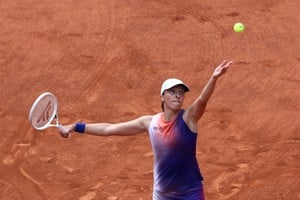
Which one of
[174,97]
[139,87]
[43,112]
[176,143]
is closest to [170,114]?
[174,97]

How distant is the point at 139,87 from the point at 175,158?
635 cm

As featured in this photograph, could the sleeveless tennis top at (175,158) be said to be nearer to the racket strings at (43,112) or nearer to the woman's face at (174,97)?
the woman's face at (174,97)

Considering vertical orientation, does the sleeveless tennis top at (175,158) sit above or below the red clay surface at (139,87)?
below

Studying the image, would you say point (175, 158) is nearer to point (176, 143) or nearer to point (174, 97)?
point (176, 143)

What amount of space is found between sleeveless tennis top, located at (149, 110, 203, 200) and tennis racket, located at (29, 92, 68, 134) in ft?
3.36

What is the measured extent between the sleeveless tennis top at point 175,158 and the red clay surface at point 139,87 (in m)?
3.14

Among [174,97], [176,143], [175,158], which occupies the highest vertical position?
[174,97]

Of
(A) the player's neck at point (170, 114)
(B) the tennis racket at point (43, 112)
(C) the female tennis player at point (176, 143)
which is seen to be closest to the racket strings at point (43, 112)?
(B) the tennis racket at point (43, 112)

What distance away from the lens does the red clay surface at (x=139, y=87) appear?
35.2ft

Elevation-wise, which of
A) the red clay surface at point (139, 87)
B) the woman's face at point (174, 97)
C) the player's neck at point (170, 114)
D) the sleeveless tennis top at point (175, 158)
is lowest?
the sleeveless tennis top at point (175, 158)

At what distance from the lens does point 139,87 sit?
13.3 metres

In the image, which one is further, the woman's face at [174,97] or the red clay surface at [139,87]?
the red clay surface at [139,87]

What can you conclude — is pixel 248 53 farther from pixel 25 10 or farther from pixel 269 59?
pixel 25 10

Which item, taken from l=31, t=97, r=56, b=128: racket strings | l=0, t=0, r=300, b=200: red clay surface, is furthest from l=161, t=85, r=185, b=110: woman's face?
l=0, t=0, r=300, b=200: red clay surface
